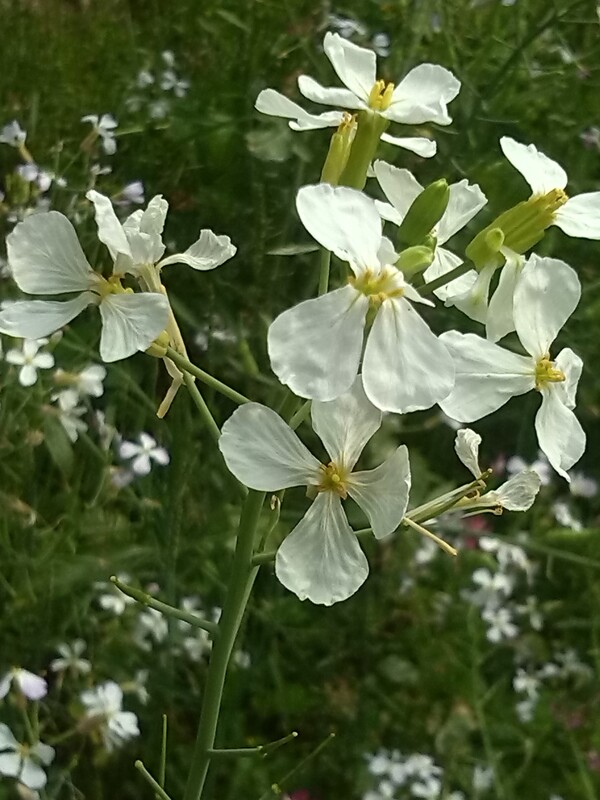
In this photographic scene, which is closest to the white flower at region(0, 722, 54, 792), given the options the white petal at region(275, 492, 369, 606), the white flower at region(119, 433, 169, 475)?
the white flower at region(119, 433, 169, 475)

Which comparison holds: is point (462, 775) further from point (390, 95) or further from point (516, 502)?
point (390, 95)

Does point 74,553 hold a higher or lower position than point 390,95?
lower

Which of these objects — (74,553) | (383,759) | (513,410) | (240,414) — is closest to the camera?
(240,414)

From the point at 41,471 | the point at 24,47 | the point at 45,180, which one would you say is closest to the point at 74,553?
the point at 41,471

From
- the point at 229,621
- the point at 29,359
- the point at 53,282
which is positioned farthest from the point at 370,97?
the point at 29,359

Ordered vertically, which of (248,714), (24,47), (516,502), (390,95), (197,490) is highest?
(390,95)

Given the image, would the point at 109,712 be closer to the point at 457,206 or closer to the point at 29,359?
the point at 29,359

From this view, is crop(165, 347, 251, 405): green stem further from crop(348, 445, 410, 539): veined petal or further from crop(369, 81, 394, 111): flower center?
crop(369, 81, 394, 111): flower center
